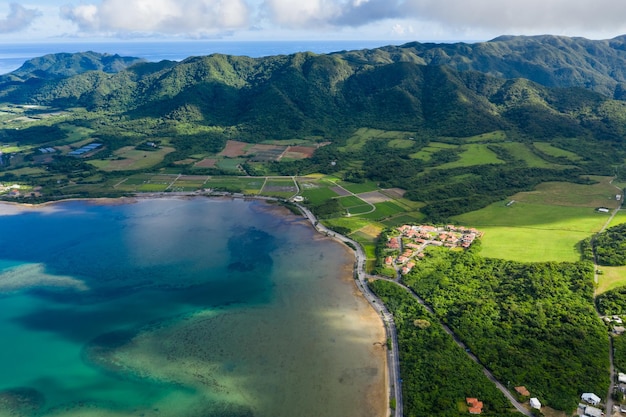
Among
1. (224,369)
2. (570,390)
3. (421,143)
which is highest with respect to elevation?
(421,143)

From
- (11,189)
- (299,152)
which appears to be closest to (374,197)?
(299,152)

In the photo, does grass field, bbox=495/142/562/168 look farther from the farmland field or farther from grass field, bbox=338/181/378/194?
the farmland field

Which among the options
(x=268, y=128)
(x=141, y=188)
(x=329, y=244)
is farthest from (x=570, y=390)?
(x=268, y=128)

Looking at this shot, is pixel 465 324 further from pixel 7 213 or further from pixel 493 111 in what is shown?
pixel 493 111

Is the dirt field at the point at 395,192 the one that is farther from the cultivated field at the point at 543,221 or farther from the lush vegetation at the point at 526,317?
the lush vegetation at the point at 526,317

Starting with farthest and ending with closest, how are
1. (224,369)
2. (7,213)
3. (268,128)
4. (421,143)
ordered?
(268,128) → (421,143) → (7,213) → (224,369)

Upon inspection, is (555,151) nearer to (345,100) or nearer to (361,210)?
(361,210)
